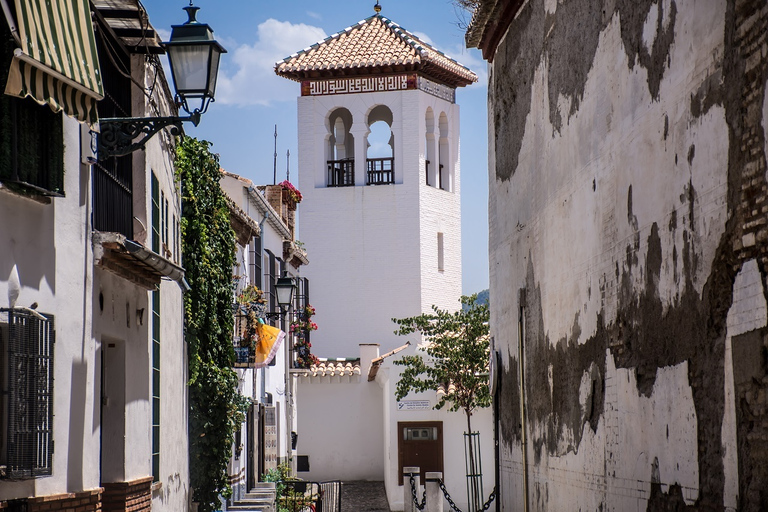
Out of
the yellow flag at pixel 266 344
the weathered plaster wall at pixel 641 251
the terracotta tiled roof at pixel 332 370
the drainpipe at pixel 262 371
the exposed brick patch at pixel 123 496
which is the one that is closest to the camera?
the weathered plaster wall at pixel 641 251

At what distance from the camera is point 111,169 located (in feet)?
31.6

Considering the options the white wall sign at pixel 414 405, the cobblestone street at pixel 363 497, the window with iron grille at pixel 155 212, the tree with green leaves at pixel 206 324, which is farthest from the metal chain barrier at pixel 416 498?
the window with iron grille at pixel 155 212

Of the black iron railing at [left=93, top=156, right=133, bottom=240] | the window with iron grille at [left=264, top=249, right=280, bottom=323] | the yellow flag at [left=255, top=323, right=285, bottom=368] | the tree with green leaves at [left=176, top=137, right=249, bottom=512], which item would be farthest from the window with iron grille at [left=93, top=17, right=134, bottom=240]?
the window with iron grille at [left=264, top=249, right=280, bottom=323]

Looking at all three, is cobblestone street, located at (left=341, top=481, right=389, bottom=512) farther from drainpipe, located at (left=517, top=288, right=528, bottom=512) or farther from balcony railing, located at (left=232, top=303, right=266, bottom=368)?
drainpipe, located at (left=517, top=288, right=528, bottom=512)

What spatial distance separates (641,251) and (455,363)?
20720 millimetres

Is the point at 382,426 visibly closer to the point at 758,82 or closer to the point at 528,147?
the point at 528,147

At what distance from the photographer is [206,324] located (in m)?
14.9

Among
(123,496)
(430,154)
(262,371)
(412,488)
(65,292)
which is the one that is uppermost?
(430,154)

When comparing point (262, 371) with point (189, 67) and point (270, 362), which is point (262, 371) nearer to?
point (270, 362)

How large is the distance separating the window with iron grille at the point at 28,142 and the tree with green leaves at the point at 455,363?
790 inches

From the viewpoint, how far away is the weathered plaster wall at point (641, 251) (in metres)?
5.31

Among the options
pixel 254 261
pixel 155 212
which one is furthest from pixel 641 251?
pixel 254 261

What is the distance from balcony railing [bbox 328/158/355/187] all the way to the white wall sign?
13.3 metres

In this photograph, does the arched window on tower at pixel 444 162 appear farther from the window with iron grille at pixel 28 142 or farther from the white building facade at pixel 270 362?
the window with iron grille at pixel 28 142
